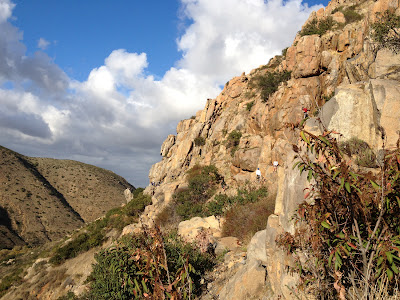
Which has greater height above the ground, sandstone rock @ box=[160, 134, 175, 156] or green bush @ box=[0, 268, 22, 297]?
sandstone rock @ box=[160, 134, 175, 156]

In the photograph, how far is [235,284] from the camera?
6.92 m

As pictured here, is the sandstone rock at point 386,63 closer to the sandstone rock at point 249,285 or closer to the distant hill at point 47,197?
the sandstone rock at point 249,285

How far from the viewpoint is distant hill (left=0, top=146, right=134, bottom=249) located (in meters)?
52.4

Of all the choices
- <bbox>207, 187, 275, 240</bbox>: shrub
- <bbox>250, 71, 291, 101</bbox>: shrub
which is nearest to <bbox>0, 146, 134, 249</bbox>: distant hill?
<bbox>207, 187, 275, 240</bbox>: shrub

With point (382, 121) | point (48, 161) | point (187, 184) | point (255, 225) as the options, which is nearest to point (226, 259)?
point (255, 225)

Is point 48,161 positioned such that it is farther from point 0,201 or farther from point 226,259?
Answer: point 226,259

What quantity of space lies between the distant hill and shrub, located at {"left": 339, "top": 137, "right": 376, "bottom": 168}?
187 feet

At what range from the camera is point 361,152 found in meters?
5.75

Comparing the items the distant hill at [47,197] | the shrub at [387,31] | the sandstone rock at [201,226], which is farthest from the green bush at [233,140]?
the distant hill at [47,197]

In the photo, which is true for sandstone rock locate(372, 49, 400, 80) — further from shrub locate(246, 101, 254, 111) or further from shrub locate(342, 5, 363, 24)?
shrub locate(246, 101, 254, 111)

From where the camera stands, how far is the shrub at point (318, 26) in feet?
78.1

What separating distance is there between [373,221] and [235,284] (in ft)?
16.0

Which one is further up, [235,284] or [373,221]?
[373,221]

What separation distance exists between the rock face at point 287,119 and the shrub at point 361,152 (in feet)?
0.74
